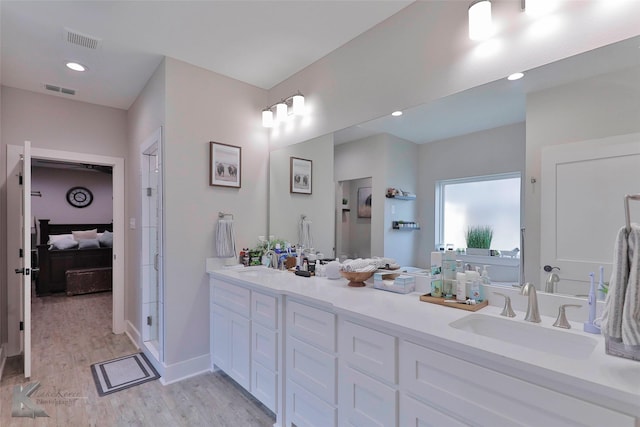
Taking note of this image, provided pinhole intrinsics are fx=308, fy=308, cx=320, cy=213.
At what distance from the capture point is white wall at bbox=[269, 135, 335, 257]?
2.57m

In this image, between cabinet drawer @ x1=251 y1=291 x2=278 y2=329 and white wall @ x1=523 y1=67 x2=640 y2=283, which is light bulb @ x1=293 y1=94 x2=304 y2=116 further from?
white wall @ x1=523 y1=67 x2=640 y2=283

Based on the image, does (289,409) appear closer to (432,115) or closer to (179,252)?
(179,252)

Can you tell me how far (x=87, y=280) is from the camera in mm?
5566

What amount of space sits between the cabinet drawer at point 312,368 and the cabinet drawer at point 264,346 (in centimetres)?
13

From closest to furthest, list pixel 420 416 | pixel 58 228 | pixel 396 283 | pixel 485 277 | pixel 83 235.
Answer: pixel 420 416
pixel 485 277
pixel 396 283
pixel 83 235
pixel 58 228

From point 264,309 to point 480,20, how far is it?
2.05 m

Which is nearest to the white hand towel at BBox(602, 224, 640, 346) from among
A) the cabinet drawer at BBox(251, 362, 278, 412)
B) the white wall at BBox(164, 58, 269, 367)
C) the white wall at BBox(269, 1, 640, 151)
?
the white wall at BBox(269, 1, 640, 151)

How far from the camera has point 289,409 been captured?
6.17 ft

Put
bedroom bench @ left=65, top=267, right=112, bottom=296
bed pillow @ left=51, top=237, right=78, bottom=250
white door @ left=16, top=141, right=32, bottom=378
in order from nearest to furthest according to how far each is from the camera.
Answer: white door @ left=16, top=141, right=32, bottom=378 → bedroom bench @ left=65, top=267, right=112, bottom=296 → bed pillow @ left=51, top=237, right=78, bottom=250

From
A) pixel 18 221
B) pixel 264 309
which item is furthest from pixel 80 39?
pixel 264 309

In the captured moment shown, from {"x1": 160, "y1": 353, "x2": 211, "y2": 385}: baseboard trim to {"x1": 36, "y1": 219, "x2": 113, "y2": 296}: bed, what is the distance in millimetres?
4573

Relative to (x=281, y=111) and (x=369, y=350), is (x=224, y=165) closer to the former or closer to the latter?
(x=281, y=111)

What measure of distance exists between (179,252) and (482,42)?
2.59 metres

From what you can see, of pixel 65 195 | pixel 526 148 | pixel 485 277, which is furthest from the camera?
pixel 65 195
